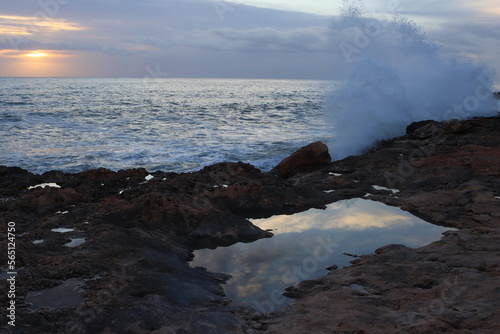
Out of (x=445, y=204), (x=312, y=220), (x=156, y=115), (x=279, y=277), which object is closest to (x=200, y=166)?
(x=312, y=220)

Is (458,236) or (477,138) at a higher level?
(477,138)

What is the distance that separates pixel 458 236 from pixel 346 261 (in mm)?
1582

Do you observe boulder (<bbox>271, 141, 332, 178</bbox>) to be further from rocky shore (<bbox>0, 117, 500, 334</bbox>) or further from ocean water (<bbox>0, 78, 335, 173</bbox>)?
ocean water (<bbox>0, 78, 335, 173</bbox>)

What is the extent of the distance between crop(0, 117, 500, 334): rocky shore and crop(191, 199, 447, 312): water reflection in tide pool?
8.2 inches

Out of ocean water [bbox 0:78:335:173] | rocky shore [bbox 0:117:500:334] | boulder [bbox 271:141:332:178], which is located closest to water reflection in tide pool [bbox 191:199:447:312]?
rocky shore [bbox 0:117:500:334]

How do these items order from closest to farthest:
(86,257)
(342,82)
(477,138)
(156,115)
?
(86,257)
(477,138)
(342,82)
(156,115)

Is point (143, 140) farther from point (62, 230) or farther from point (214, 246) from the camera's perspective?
point (214, 246)

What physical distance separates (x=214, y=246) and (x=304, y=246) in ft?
3.85

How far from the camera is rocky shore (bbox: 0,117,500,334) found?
11.1 feet

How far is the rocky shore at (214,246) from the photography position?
3.37m

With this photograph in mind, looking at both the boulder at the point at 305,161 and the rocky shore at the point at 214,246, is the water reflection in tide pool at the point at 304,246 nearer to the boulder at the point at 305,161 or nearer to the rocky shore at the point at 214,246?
the rocky shore at the point at 214,246

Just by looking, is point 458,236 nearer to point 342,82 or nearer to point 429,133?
point 429,133

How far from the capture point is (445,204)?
271 inches

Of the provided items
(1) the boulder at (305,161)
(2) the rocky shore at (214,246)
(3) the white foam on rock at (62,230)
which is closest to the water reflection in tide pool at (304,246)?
(2) the rocky shore at (214,246)
